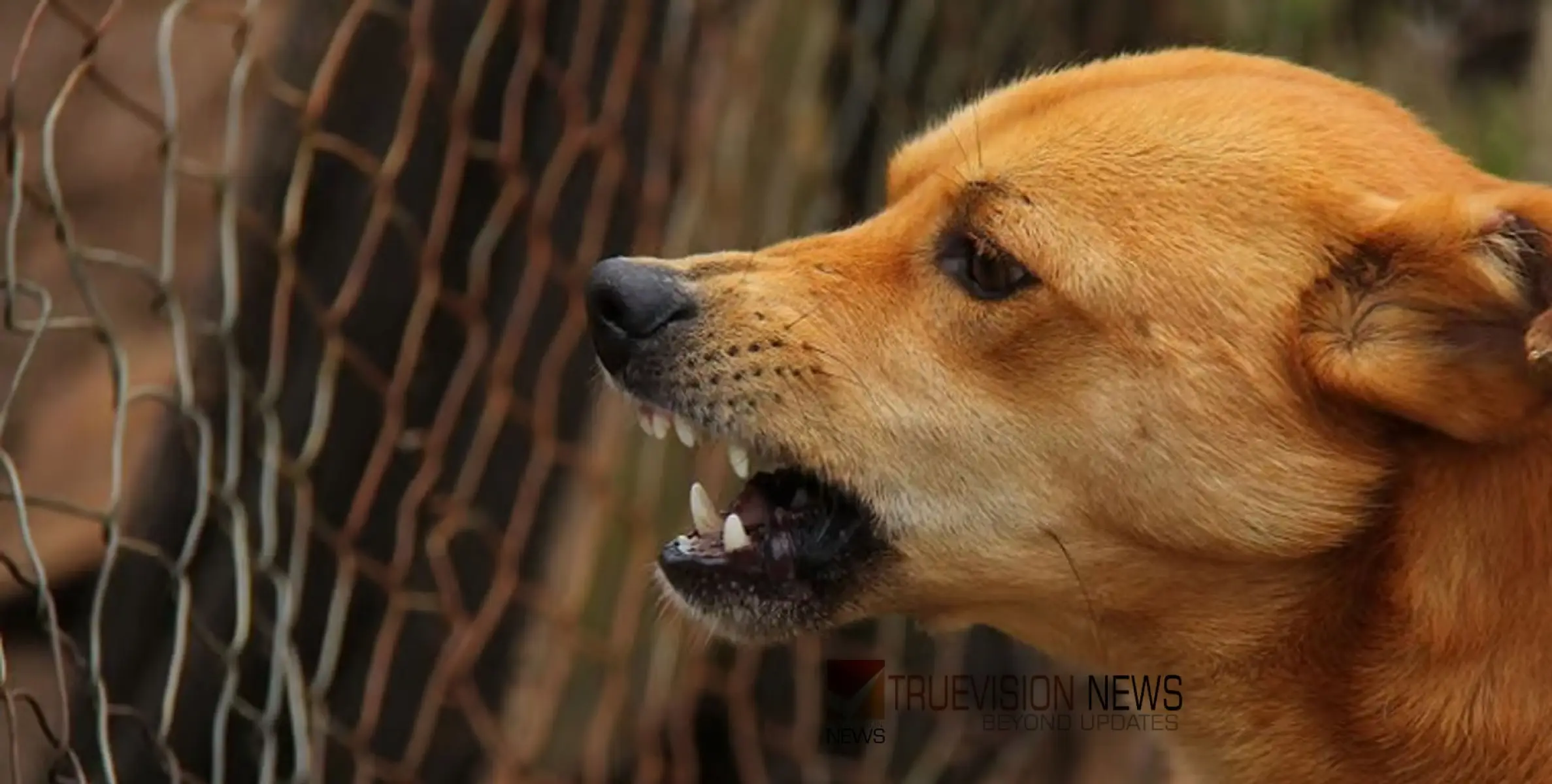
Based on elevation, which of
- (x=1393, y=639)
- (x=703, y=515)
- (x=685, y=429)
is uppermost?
(x=685, y=429)

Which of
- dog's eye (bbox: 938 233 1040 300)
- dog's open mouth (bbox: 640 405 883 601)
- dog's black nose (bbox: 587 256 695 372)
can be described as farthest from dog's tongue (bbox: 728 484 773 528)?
dog's eye (bbox: 938 233 1040 300)

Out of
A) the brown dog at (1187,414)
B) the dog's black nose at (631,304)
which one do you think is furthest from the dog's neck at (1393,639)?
the dog's black nose at (631,304)

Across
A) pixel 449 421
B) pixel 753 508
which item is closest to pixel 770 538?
pixel 753 508

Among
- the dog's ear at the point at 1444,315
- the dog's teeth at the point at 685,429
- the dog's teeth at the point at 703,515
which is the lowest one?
the dog's teeth at the point at 703,515

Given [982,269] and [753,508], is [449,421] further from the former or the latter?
[982,269]

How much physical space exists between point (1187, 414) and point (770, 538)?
0.62 meters

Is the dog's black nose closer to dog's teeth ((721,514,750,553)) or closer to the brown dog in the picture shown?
the brown dog

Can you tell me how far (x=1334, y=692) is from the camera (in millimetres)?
2586

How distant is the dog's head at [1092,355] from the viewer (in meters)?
2.52

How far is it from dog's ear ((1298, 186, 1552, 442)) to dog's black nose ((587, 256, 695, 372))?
2.72 feet

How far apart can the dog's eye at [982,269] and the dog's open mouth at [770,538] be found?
1.09 ft

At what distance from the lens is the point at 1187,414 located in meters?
2.57

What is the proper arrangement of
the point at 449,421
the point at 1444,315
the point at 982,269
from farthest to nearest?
the point at 449,421
the point at 982,269
the point at 1444,315

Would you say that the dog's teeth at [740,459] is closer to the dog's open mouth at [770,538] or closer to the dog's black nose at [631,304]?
the dog's open mouth at [770,538]
